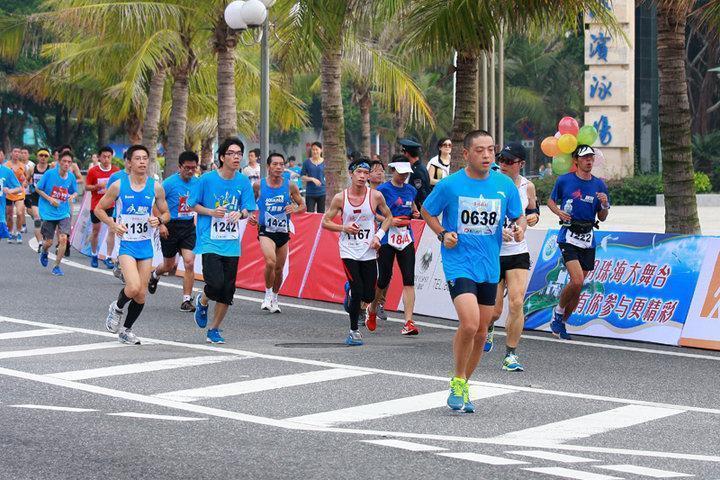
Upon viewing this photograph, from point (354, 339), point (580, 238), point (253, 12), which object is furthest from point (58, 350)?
point (253, 12)

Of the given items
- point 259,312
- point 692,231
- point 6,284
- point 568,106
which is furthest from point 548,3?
point 568,106

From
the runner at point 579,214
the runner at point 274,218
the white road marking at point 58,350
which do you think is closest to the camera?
the white road marking at point 58,350

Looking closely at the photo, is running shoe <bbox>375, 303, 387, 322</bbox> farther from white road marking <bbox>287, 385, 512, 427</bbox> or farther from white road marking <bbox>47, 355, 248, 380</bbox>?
white road marking <bbox>287, 385, 512, 427</bbox>

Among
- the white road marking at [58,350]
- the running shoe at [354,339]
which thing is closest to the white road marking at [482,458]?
the running shoe at [354,339]

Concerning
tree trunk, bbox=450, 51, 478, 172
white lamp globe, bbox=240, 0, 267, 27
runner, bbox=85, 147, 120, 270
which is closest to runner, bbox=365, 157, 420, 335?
tree trunk, bbox=450, 51, 478, 172

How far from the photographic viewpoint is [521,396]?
34.3 feet

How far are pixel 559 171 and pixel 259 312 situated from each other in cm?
405

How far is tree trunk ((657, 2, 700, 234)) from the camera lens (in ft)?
52.0

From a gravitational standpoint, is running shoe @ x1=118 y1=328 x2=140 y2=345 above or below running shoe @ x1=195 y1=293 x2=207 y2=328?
below

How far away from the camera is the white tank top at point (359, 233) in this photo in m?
14.0

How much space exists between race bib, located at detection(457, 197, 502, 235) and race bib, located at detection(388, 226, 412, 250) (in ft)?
16.0

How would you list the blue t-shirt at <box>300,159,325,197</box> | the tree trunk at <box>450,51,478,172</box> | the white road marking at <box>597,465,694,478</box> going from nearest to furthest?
the white road marking at <box>597,465,694,478</box> < the tree trunk at <box>450,51,478,172</box> < the blue t-shirt at <box>300,159,325,197</box>

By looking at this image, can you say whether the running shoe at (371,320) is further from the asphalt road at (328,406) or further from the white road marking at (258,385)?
the white road marking at (258,385)

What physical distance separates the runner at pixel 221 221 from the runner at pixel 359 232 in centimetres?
92
